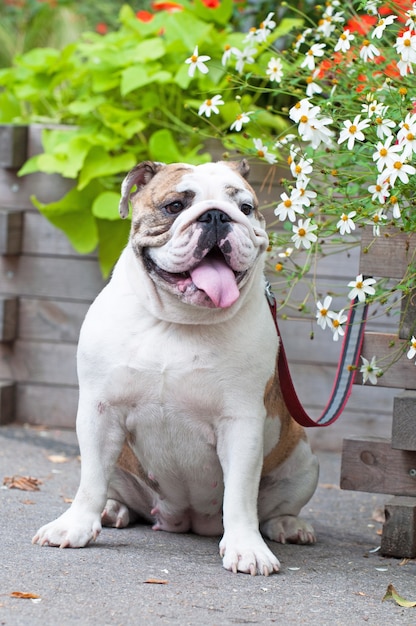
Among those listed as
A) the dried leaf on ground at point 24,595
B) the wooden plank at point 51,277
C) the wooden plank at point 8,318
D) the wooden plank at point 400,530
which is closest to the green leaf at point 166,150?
the wooden plank at point 51,277

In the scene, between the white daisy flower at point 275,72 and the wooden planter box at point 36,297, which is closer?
the white daisy flower at point 275,72

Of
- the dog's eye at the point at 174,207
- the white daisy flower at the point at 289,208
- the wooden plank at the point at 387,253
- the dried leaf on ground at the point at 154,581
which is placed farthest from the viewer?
the wooden plank at the point at 387,253

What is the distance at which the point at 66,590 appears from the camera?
2.31 meters

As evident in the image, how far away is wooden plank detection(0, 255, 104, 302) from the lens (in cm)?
468

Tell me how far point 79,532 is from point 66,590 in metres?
0.36

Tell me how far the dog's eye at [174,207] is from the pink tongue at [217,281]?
0.15 meters

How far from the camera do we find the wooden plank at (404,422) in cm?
295

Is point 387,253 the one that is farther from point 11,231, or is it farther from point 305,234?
point 11,231

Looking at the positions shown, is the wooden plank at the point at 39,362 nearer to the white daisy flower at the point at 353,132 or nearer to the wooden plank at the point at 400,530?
the wooden plank at the point at 400,530

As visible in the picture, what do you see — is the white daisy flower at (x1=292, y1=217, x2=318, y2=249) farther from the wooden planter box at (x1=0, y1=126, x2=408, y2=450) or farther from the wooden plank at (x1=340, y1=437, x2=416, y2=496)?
the wooden planter box at (x1=0, y1=126, x2=408, y2=450)

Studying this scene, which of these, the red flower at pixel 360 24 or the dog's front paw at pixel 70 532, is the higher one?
the red flower at pixel 360 24

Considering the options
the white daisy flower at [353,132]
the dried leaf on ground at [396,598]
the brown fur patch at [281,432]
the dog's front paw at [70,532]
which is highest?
the white daisy flower at [353,132]

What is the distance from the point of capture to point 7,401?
15.5 feet

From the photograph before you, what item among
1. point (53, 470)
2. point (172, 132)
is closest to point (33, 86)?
point (172, 132)
